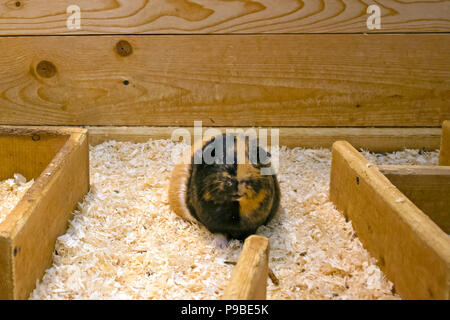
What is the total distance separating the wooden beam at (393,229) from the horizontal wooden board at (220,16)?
26.0 inches

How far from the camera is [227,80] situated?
193 centimetres

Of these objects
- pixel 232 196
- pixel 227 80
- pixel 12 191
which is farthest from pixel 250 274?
pixel 227 80

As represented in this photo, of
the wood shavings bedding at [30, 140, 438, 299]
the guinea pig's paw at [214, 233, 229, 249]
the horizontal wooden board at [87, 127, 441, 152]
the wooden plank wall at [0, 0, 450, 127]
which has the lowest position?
the wood shavings bedding at [30, 140, 438, 299]

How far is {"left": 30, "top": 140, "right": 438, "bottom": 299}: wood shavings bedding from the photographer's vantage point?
1.06 meters

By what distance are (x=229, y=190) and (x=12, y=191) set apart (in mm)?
797

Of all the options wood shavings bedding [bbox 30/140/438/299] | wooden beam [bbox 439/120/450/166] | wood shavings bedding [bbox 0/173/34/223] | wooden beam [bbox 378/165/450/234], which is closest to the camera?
wood shavings bedding [bbox 30/140/438/299]

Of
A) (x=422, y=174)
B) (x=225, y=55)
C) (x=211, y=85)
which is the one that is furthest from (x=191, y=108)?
(x=422, y=174)

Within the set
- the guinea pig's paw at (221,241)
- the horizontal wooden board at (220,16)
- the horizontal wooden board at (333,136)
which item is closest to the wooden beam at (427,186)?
the guinea pig's paw at (221,241)

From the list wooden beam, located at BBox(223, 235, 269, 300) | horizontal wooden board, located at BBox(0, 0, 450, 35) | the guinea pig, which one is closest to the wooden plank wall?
horizontal wooden board, located at BBox(0, 0, 450, 35)

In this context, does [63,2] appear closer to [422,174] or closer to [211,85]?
[211,85]

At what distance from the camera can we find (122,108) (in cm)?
199

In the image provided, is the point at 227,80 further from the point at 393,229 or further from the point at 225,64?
the point at 393,229

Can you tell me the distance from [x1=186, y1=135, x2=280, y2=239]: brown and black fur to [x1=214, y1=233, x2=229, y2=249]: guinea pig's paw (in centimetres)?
2

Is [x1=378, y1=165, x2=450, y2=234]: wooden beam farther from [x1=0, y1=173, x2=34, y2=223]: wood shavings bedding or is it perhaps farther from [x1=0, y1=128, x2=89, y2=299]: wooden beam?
[x1=0, y1=173, x2=34, y2=223]: wood shavings bedding
